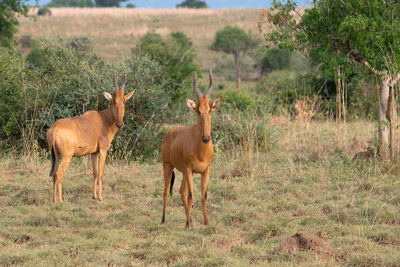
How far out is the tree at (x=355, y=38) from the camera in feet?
32.4

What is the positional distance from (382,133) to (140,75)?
20.0 ft

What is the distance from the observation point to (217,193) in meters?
9.59

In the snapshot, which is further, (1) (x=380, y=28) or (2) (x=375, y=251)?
(1) (x=380, y=28)

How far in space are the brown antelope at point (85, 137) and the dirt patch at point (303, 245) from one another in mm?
4009

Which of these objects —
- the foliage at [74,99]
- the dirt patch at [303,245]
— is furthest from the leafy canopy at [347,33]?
the dirt patch at [303,245]

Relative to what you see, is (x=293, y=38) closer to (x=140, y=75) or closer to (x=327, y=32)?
(x=327, y=32)

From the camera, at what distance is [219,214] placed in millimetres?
8305

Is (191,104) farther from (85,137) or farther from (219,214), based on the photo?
(85,137)

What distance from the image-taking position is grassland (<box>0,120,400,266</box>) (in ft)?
20.9

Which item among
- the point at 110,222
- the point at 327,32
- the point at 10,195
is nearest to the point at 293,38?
the point at 327,32

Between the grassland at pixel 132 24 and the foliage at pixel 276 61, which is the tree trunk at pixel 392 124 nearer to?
the foliage at pixel 276 61

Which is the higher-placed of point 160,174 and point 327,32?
point 327,32

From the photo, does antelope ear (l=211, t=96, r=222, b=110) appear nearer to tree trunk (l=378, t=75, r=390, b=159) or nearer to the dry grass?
tree trunk (l=378, t=75, r=390, b=159)

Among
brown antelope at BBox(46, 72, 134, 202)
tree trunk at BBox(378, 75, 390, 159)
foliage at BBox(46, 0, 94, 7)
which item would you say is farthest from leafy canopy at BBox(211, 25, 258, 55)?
foliage at BBox(46, 0, 94, 7)
